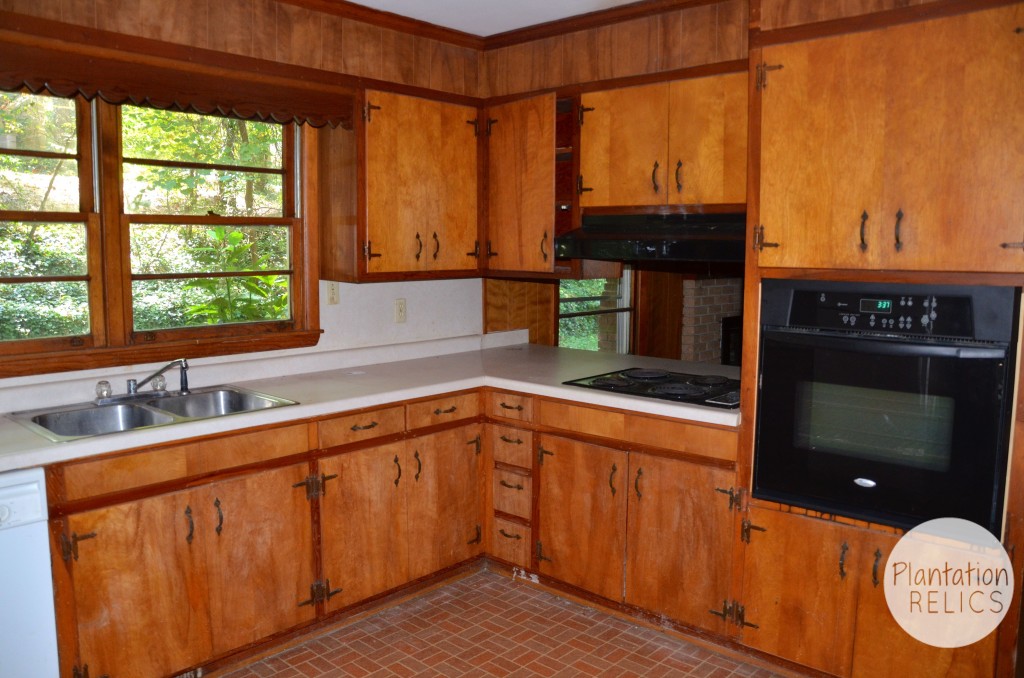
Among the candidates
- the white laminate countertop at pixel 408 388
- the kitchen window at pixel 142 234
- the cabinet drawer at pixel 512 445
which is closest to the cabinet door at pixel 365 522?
the white laminate countertop at pixel 408 388

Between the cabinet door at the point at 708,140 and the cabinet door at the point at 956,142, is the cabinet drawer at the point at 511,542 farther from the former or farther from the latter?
the cabinet door at the point at 956,142

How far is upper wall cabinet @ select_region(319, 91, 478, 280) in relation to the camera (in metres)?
3.33

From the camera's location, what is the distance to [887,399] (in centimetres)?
240

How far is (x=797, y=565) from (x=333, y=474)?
168 centimetres

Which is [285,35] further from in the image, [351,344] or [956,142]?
[956,142]

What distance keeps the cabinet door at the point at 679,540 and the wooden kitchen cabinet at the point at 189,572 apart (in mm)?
1242

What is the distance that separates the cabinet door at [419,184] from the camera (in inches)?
132

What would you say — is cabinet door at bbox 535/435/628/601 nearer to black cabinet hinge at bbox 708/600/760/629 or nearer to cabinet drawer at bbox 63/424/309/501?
black cabinet hinge at bbox 708/600/760/629

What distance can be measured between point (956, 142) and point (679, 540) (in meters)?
1.60

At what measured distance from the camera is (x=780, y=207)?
8.34 ft

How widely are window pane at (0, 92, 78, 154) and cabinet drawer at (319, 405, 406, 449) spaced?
4.38 feet

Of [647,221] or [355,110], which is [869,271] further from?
[355,110]

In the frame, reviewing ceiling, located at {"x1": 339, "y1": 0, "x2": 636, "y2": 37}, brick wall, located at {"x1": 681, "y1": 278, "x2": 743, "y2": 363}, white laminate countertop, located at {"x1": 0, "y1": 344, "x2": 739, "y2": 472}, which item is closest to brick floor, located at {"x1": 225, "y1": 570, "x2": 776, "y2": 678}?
white laminate countertop, located at {"x1": 0, "y1": 344, "x2": 739, "y2": 472}

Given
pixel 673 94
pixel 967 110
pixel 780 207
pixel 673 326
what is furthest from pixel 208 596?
pixel 673 326
